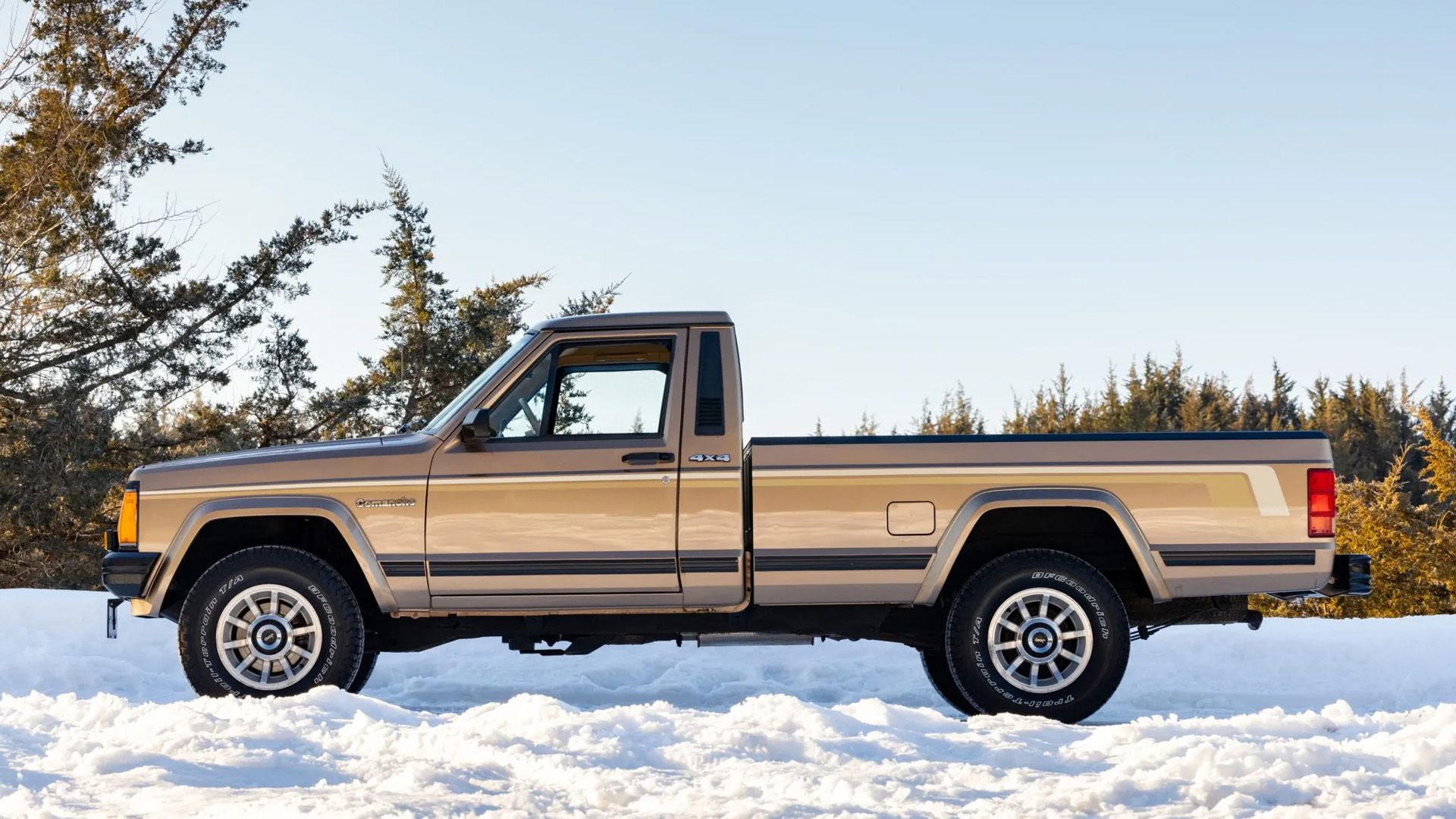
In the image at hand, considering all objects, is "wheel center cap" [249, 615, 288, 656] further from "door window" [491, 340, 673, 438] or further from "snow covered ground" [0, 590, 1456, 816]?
"door window" [491, 340, 673, 438]

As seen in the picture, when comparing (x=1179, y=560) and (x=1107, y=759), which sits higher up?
(x=1179, y=560)

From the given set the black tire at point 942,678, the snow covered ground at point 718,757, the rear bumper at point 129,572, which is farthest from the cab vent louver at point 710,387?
the rear bumper at point 129,572

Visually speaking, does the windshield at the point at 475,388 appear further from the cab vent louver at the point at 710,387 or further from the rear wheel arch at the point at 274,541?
the cab vent louver at the point at 710,387

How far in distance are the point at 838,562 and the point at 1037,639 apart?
111 centimetres

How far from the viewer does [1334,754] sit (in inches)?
201

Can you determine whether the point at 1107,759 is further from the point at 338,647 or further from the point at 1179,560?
the point at 338,647

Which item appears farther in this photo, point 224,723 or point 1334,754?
point 224,723

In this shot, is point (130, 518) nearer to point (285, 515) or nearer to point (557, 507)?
point (285, 515)

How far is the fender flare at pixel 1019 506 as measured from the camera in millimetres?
6832

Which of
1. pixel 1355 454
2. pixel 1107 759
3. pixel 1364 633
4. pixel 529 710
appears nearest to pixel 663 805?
pixel 529 710

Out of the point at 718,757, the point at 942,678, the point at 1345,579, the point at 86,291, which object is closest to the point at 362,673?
the point at 718,757

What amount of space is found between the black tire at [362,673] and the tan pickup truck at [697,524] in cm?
5

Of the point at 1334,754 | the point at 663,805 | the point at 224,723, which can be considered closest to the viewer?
the point at 663,805

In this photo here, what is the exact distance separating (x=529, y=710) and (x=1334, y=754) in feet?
10.7
